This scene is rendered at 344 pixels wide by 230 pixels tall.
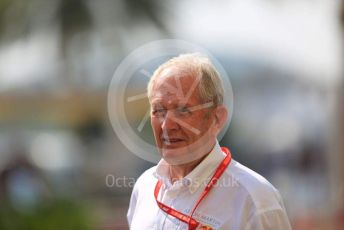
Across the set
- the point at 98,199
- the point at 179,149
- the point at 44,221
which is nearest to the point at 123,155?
the point at 98,199

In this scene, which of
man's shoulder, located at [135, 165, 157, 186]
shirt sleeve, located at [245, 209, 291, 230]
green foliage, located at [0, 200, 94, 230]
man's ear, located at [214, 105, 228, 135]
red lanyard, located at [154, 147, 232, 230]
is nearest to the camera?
shirt sleeve, located at [245, 209, 291, 230]

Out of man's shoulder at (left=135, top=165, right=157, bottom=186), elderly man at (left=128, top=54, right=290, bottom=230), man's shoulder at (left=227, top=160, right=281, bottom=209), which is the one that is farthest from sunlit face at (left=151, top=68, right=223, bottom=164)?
man's shoulder at (left=135, top=165, right=157, bottom=186)

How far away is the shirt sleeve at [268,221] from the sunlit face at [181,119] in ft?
1.11

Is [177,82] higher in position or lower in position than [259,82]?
higher

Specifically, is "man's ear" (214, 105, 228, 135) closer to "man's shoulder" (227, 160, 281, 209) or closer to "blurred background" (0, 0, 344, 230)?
"man's shoulder" (227, 160, 281, 209)

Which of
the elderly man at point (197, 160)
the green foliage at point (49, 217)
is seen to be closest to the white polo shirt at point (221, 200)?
the elderly man at point (197, 160)

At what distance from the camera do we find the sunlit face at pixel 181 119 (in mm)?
4074

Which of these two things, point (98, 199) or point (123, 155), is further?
point (123, 155)

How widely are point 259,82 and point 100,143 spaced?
171 inches

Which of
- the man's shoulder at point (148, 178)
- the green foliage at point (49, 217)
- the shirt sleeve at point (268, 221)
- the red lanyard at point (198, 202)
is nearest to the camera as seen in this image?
the shirt sleeve at point (268, 221)

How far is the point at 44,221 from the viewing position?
9.25 m

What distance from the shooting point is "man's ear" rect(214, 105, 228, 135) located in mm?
4156

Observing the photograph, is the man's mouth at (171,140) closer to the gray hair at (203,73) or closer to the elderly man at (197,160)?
the elderly man at (197,160)

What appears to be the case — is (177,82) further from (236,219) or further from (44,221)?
(44,221)
